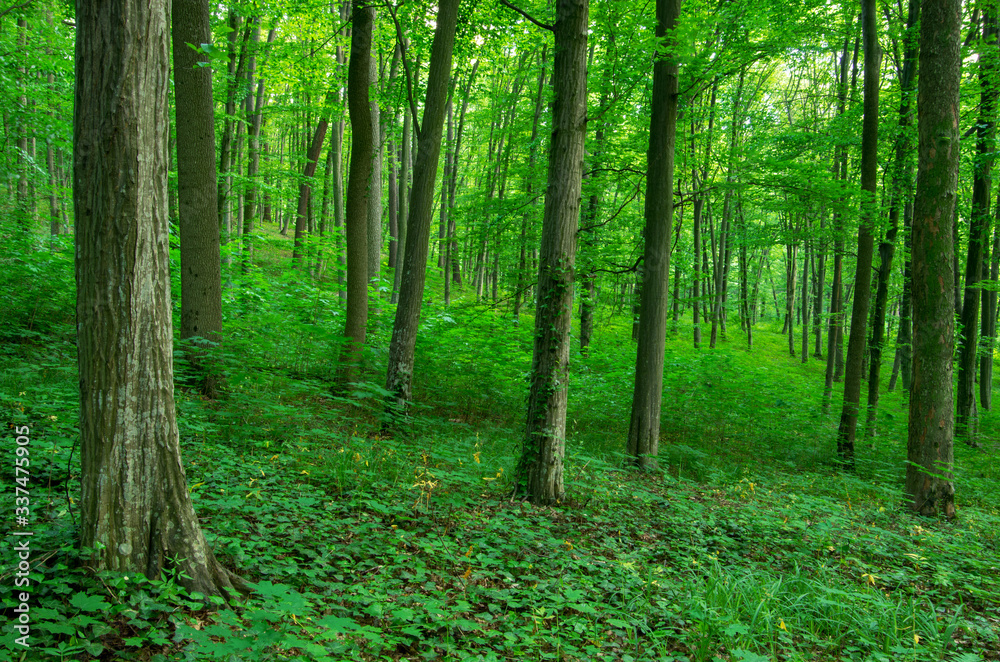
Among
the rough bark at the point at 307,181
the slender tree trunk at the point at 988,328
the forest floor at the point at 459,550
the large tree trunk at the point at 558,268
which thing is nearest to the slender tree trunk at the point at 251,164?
the rough bark at the point at 307,181

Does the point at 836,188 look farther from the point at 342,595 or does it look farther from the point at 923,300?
the point at 342,595

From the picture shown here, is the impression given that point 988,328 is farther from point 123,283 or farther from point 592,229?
point 123,283

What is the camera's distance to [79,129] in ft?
8.01

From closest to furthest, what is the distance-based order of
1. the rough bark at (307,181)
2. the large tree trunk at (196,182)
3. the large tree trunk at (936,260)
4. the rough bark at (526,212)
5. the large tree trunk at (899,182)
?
the large tree trunk at (936,260), the large tree trunk at (196,182), the rough bark at (526,212), the large tree trunk at (899,182), the rough bark at (307,181)

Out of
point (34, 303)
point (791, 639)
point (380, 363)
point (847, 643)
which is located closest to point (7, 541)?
point (791, 639)

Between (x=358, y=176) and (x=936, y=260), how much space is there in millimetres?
7763

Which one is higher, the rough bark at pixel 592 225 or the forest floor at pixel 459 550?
the rough bark at pixel 592 225

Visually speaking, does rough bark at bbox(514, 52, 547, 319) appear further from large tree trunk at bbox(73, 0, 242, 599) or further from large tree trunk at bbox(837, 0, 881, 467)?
large tree trunk at bbox(837, 0, 881, 467)

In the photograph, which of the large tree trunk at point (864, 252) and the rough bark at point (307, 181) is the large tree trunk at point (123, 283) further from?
the rough bark at point (307, 181)

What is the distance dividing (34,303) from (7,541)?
741cm

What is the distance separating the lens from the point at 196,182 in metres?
6.78

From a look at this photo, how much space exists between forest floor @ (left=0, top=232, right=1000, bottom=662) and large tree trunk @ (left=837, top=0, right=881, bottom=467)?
4.03 feet

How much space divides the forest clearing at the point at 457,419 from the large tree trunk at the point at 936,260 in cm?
3

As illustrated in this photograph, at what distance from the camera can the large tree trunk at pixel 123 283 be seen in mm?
2441
